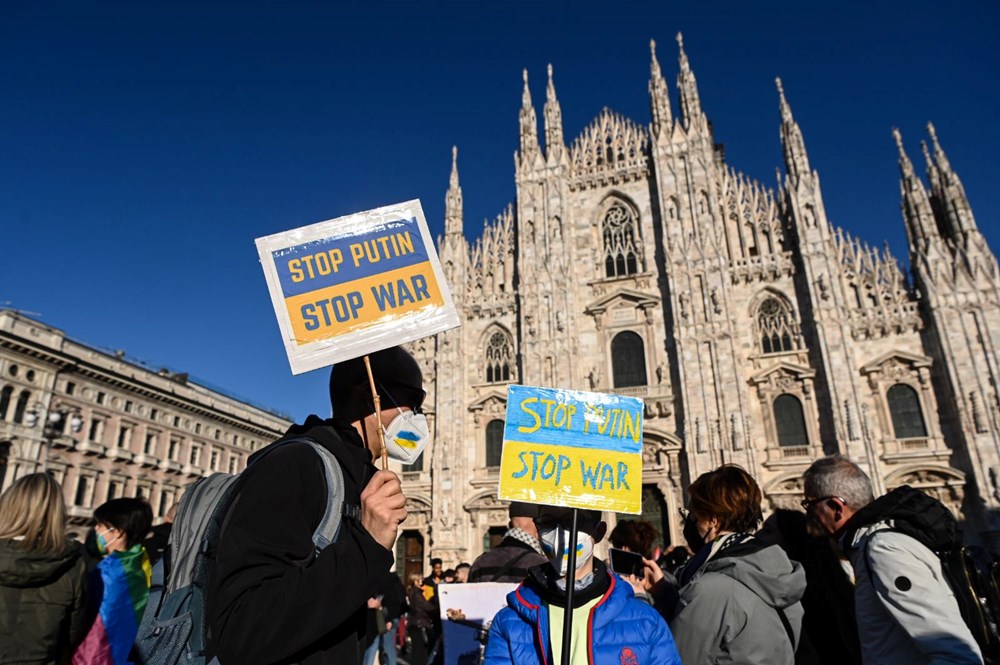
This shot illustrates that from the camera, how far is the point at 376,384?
2.10 meters

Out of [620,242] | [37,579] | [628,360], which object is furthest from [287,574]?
[620,242]

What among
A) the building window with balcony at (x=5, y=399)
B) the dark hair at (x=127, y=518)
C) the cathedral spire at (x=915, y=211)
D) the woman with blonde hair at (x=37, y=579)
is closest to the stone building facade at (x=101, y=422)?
the building window with balcony at (x=5, y=399)

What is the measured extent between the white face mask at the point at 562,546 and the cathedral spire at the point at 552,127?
22.1m

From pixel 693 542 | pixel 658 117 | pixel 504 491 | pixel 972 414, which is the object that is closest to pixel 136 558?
pixel 504 491

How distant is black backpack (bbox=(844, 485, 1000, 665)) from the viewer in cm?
246

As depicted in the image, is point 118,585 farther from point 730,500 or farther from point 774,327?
point 774,327

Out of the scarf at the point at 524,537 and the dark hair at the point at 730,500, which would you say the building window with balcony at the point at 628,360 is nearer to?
the scarf at the point at 524,537

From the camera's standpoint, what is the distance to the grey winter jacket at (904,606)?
232 centimetres

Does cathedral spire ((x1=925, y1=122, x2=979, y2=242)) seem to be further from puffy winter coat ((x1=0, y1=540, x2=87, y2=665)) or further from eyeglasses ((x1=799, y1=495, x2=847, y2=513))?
puffy winter coat ((x1=0, y1=540, x2=87, y2=665))

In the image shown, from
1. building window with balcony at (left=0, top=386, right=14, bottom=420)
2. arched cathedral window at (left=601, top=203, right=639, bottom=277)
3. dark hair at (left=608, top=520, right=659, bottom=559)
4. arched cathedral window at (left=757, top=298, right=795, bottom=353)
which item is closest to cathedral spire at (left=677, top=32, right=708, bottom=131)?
arched cathedral window at (left=601, top=203, right=639, bottom=277)

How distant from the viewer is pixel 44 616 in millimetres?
3059

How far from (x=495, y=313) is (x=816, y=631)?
19.9 metres

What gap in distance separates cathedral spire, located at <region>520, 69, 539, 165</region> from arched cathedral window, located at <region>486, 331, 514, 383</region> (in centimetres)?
721

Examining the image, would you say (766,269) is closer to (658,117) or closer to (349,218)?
(658,117)
